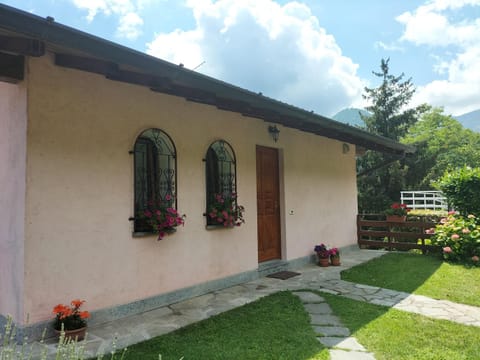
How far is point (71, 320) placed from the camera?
10.2ft

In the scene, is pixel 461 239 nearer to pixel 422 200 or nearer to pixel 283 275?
pixel 283 275

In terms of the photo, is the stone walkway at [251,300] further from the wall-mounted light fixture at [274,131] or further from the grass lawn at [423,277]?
A: the wall-mounted light fixture at [274,131]

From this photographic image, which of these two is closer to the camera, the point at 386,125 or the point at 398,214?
the point at 398,214

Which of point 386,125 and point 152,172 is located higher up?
point 386,125

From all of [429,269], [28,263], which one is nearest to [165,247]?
[28,263]

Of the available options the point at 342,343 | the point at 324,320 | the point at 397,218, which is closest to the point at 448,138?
the point at 397,218

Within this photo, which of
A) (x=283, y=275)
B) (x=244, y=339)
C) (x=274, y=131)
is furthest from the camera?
(x=274, y=131)

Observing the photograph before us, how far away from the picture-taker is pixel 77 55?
10.3 feet

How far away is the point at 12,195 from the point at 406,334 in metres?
4.10

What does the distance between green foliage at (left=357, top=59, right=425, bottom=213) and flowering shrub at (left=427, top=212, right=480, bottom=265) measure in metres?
7.85

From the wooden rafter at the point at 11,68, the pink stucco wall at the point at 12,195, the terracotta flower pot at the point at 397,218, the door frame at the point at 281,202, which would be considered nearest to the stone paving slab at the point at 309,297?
the door frame at the point at 281,202

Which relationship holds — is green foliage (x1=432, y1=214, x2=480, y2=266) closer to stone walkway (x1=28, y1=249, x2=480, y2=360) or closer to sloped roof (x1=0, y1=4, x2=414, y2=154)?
stone walkway (x1=28, y1=249, x2=480, y2=360)

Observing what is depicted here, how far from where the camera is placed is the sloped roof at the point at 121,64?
86.4 inches

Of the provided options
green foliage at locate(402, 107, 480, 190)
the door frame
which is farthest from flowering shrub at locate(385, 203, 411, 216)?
green foliage at locate(402, 107, 480, 190)
